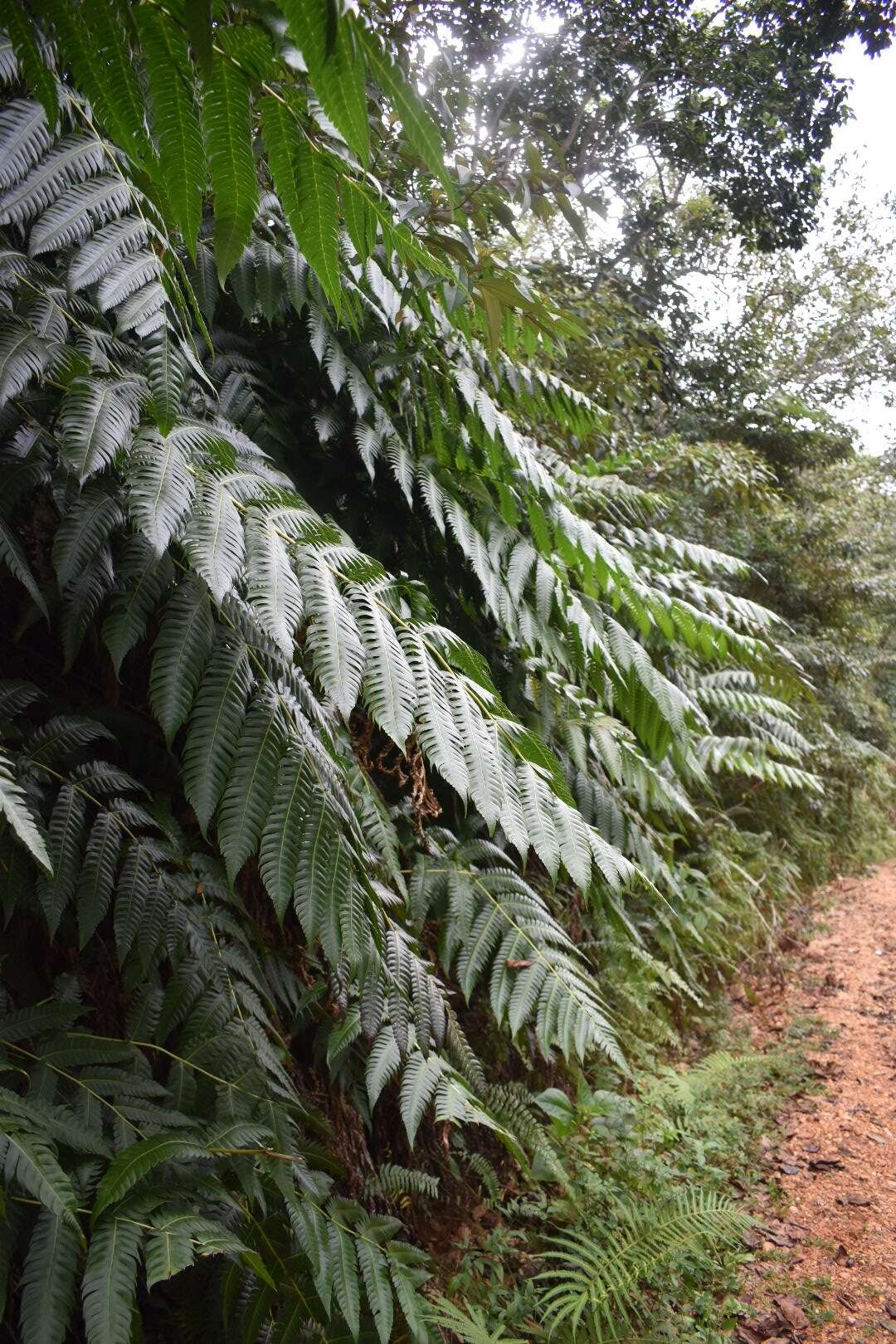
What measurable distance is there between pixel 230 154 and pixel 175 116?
6cm

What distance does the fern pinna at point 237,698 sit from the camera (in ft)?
3.05

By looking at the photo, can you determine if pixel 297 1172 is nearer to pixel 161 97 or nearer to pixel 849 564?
pixel 161 97

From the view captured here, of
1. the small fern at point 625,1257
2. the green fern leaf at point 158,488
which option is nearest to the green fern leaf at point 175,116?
the green fern leaf at point 158,488

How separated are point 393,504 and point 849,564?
5923mm

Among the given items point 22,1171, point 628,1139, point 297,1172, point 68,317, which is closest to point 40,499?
point 68,317

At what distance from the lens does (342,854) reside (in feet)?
4.17

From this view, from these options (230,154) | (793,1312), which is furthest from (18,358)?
(793,1312)

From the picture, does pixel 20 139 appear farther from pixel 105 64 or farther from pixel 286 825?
pixel 286 825

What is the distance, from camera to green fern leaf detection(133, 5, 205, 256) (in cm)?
76

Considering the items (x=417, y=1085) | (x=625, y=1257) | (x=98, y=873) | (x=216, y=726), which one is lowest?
(x=625, y=1257)

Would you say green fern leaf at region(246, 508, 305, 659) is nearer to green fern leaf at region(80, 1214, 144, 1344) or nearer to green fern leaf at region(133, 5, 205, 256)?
green fern leaf at region(133, 5, 205, 256)

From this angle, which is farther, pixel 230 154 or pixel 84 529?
pixel 84 529

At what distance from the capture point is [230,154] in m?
0.81

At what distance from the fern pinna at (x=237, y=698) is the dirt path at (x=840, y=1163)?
0.83 metres
